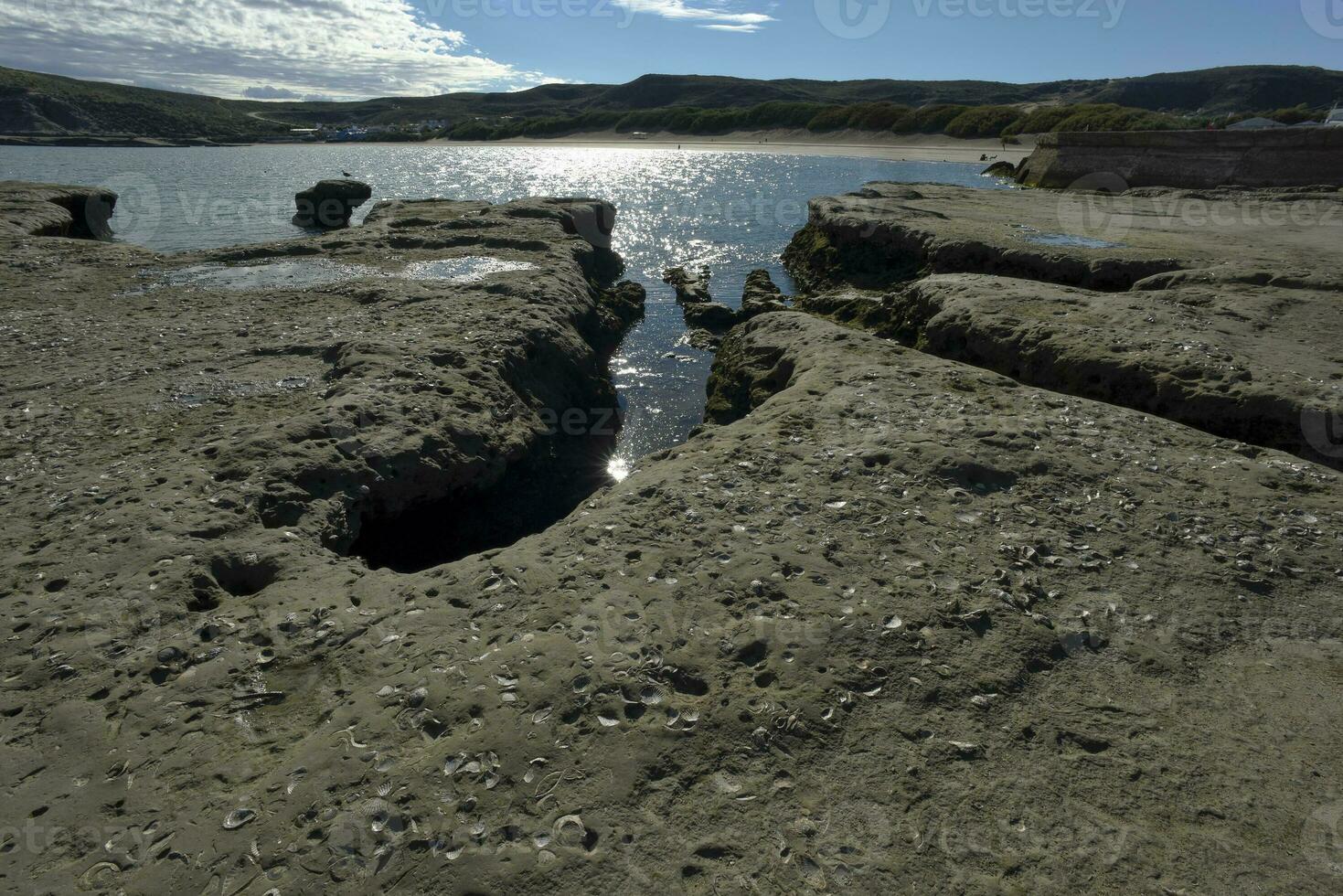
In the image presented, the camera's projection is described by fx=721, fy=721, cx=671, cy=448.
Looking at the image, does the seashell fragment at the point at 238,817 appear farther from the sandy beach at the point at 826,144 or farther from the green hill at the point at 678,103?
the green hill at the point at 678,103

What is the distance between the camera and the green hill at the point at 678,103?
94.4m

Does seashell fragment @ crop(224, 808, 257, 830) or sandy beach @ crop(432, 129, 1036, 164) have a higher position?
sandy beach @ crop(432, 129, 1036, 164)

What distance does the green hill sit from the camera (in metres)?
94.4

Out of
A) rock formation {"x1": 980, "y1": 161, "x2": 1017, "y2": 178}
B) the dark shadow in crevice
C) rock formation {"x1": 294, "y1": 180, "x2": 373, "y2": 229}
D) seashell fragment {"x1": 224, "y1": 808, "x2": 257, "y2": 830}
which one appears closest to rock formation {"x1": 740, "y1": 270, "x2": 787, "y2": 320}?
the dark shadow in crevice

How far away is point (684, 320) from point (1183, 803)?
15.1 metres

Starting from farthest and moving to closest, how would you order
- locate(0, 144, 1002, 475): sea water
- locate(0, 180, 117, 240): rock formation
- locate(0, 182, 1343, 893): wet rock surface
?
locate(0, 180, 117, 240): rock formation → locate(0, 144, 1002, 475): sea water → locate(0, 182, 1343, 893): wet rock surface

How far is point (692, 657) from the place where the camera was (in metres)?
4.20

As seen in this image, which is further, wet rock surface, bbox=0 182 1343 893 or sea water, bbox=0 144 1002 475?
sea water, bbox=0 144 1002 475

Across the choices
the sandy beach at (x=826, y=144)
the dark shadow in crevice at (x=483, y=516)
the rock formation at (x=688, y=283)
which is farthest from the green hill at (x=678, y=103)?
the dark shadow in crevice at (x=483, y=516)

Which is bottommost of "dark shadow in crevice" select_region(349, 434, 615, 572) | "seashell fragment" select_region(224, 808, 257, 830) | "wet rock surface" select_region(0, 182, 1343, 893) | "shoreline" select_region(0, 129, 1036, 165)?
"dark shadow in crevice" select_region(349, 434, 615, 572)

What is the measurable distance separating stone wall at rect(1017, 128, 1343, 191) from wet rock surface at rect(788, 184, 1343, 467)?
11045 mm

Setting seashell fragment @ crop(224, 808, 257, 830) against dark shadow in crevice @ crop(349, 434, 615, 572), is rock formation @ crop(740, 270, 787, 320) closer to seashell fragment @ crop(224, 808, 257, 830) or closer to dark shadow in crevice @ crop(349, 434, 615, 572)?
dark shadow in crevice @ crop(349, 434, 615, 572)

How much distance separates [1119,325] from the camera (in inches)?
336

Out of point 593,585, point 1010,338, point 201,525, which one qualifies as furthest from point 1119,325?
point 201,525
